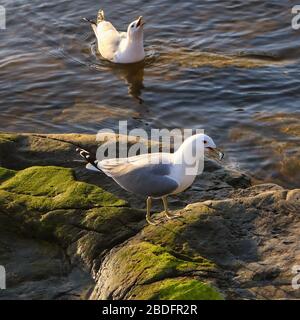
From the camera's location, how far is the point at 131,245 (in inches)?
209

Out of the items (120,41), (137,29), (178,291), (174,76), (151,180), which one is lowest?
(178,291)

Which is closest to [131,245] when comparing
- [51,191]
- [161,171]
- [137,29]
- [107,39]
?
[161,171]

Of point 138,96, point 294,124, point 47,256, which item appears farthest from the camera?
point 138,96

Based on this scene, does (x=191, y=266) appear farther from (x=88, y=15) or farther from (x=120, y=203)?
(x=88, y=15)

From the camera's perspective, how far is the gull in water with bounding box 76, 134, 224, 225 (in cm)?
583

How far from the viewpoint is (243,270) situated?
5.02 meters

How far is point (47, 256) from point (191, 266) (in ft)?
3.97

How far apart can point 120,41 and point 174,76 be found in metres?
1.58

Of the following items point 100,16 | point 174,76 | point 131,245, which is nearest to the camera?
point 131,245

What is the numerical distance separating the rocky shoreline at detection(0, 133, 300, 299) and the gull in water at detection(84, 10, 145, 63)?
510cm

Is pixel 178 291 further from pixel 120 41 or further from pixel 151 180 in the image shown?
pixel 120 41

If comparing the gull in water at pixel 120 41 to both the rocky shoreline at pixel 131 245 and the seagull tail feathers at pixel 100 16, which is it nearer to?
the seagull tail feathers at pixel 100 16

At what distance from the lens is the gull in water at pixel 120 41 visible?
36.6ft
